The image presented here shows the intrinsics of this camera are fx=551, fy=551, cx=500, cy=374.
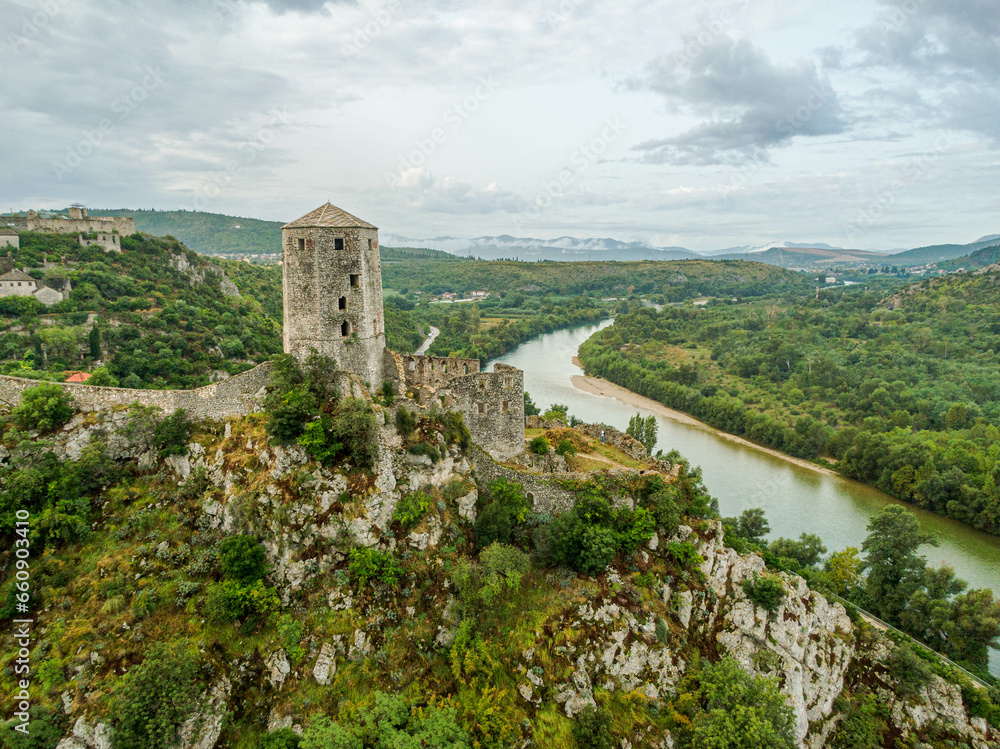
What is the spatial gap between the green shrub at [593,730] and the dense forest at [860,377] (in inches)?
1323

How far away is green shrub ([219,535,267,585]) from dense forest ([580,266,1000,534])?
41.3 metres

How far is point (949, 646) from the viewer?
903 inches

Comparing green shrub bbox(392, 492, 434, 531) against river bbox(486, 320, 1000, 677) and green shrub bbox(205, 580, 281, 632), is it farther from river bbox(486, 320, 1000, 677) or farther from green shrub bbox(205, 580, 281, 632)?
river bbox(486, 320, 1000, 677)

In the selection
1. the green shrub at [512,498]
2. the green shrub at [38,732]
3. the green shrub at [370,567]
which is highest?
the green shrub at [512,498]

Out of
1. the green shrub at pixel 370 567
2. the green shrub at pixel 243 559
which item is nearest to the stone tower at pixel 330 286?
the green shrub at pixel 370 567

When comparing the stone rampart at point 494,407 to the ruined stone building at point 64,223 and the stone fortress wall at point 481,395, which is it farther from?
the ruined stone building at point 64,223

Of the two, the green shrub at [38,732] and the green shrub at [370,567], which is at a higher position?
the green shrub at [370,567]

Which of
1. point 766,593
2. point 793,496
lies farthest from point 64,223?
point 793,496

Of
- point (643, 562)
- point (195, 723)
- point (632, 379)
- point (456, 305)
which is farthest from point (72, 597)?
point (456, 305)

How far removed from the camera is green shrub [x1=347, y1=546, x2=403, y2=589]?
14391 mm

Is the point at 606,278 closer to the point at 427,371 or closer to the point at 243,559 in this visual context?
the point at 427,371

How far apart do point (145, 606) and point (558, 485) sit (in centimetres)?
1159

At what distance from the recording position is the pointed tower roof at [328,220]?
16109mm

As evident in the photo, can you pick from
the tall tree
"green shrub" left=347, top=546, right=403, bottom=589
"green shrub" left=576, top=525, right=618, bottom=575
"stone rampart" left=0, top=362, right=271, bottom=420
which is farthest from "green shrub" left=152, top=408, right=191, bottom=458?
the tall tree
